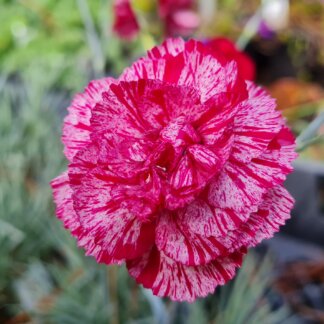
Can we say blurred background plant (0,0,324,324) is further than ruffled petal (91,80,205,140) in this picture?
Yes

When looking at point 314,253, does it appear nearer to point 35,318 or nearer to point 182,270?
point 35,318

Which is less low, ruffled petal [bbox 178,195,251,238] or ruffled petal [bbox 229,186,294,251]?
ruffled petal [bbox 178,195,251,238]

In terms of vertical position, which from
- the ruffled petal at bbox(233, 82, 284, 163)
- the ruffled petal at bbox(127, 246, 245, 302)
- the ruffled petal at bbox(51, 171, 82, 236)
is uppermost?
the ruffled petal at bbox(51, 171, 82, 236)

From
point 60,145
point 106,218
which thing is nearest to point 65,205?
point 106,218

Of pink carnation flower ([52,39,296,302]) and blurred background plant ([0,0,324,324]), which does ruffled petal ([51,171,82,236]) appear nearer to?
pink carnation flower ([52,39,296,302])

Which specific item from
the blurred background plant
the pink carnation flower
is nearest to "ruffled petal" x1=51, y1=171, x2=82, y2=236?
the pink carnation flower

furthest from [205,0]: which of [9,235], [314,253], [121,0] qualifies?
[9,235]

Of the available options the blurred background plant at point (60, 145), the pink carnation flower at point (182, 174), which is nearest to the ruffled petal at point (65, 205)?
the pink carnation flower at point (182, 174)
